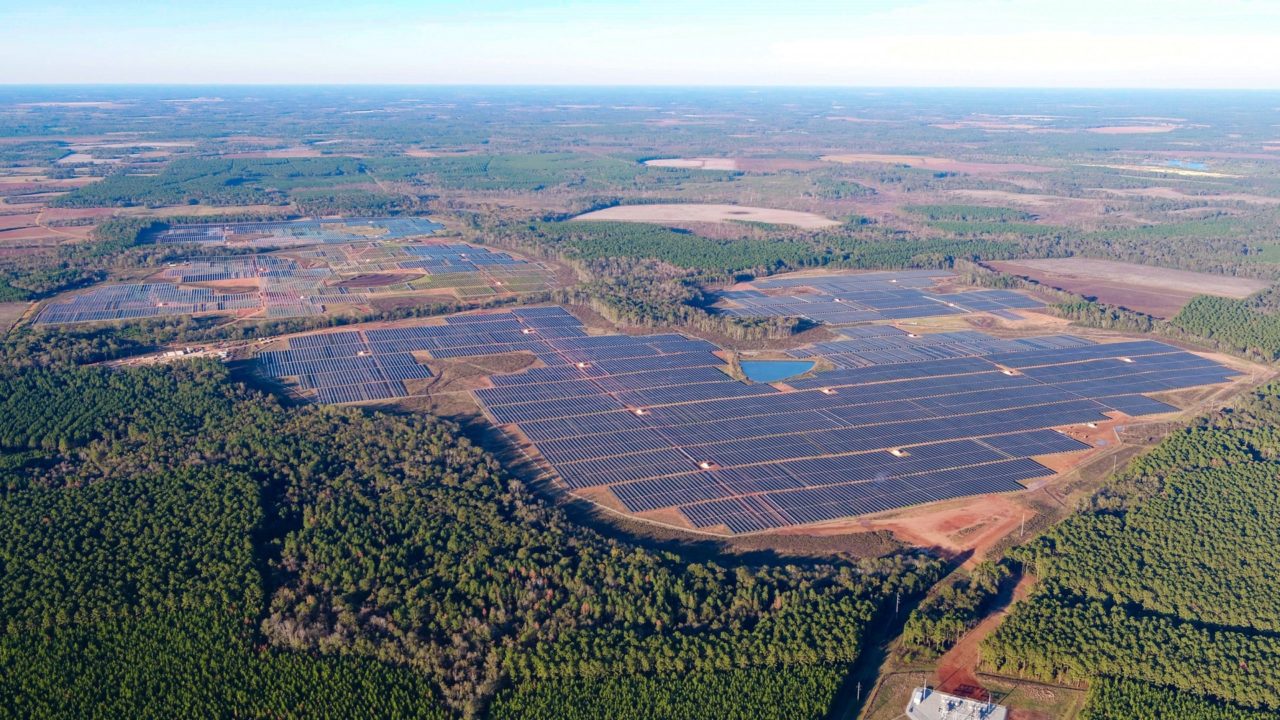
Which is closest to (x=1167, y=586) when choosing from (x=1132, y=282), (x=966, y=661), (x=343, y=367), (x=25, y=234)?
(x=966, y=661)

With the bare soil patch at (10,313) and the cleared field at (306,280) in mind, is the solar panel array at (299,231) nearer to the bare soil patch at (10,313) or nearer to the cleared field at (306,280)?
the cleared field at (306,280)

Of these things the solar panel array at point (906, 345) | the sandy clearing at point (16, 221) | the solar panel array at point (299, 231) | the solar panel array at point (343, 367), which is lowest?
the solar panel array at point (343, 367)

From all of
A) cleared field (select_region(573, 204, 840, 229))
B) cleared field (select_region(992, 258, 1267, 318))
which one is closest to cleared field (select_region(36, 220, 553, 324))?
cleared field (select_region(573, 204, 840, 229))

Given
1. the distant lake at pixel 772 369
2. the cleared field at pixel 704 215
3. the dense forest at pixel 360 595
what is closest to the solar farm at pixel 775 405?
the distant lake at pixel 772 369

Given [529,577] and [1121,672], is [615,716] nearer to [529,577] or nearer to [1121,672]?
[529,577]

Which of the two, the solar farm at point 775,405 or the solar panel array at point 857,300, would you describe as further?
the solar panel array at point 857,300

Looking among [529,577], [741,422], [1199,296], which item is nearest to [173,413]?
[529,577]
